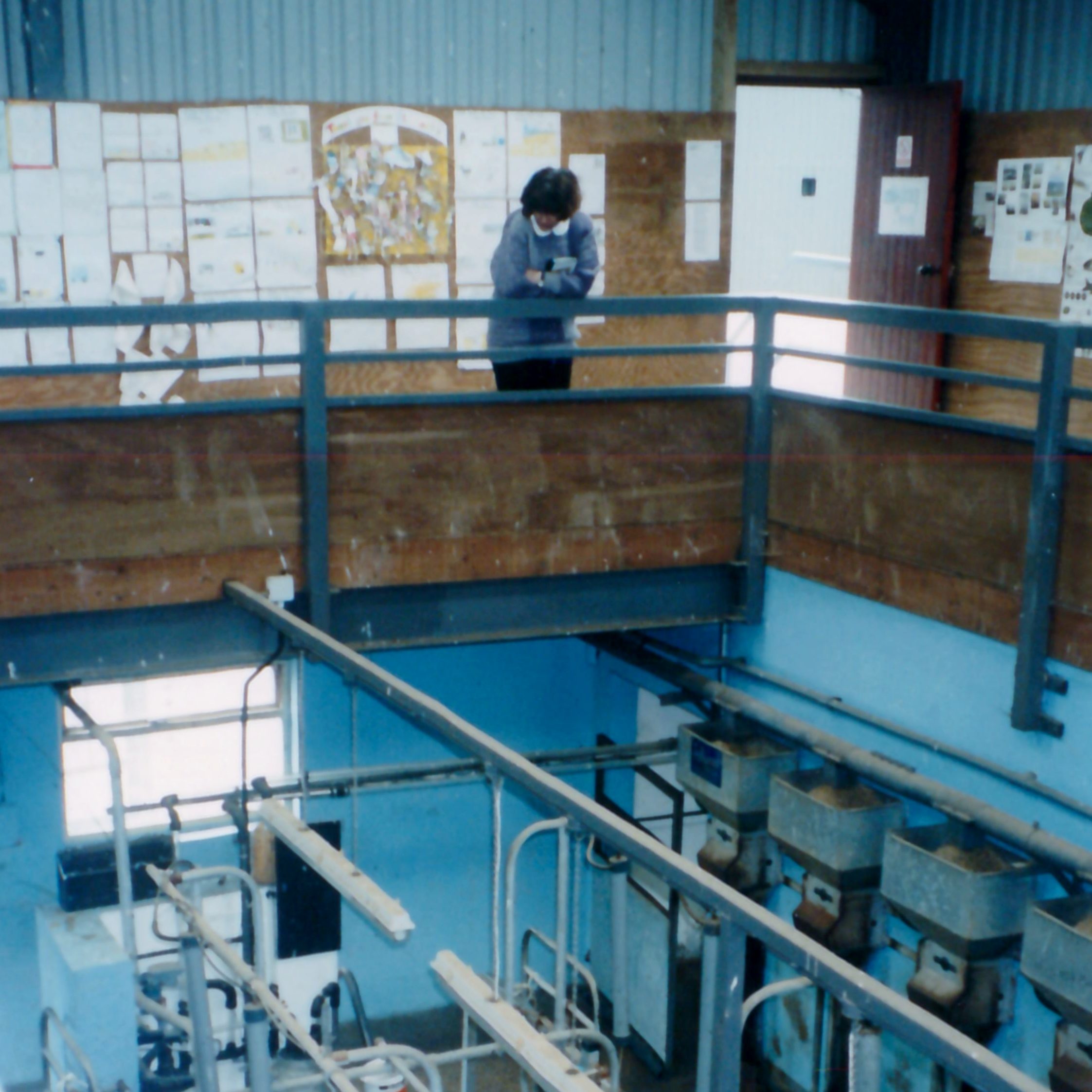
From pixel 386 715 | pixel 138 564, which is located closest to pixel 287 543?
pixel 138 564

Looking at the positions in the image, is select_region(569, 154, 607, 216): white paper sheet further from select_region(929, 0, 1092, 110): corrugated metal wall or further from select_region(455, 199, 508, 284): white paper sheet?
select_region(929, 0, 1092, 110): corrugated metal wall

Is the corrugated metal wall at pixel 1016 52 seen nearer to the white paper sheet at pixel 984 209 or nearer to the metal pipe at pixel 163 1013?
the white paper sheet at pixel 984 209

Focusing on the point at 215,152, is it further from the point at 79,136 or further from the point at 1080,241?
the point at 1080,241

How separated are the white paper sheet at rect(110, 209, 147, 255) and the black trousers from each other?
2051 mm

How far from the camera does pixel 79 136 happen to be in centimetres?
644

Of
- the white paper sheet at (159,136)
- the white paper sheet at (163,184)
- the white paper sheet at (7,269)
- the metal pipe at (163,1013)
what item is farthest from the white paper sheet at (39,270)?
the metal pipe at (163,1013)

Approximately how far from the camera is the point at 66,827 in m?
7.95

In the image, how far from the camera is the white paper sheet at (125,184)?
6.50 meters

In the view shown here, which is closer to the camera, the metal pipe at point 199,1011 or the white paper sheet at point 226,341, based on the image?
the metal pipe at point 199,1011

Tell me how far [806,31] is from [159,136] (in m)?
3.68

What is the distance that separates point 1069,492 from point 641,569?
1.80 meters

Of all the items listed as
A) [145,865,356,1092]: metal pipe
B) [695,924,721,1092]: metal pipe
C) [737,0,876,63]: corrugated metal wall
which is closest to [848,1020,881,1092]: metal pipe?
[695,924,721,1092]: metal pipe

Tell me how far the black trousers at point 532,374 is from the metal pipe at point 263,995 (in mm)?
2589

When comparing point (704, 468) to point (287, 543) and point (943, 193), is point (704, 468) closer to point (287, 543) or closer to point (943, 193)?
point (287, 543)
